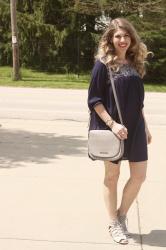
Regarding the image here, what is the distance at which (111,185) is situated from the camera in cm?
431

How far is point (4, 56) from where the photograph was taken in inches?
1131

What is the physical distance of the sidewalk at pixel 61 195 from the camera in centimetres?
439

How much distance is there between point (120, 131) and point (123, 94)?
28 centimetres

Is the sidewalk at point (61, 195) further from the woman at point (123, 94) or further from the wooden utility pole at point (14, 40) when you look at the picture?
the wooden utility pole at point (14, 40)

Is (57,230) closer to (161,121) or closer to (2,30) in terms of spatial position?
(161,121)

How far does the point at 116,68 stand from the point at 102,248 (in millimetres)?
1352

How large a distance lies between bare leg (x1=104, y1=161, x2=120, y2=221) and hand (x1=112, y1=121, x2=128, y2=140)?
0.91 feet

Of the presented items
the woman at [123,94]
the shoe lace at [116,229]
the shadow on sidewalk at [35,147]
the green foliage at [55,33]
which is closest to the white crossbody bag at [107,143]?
the woman at [123,94]

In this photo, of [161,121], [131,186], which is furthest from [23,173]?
[161,121]

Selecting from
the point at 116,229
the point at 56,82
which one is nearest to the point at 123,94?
the point at 116,229

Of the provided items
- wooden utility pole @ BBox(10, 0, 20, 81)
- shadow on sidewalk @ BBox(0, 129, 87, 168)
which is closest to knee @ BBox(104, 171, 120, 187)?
shadow on sidewalk @ BBox(0, 129, 87, 168)

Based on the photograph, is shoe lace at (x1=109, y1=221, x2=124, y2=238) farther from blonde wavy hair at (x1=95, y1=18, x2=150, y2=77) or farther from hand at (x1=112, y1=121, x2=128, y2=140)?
blonde wavy hair at (x1=95, y1=18, x2=150, y2=77)

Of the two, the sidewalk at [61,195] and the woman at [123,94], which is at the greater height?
the woman at [123,94]

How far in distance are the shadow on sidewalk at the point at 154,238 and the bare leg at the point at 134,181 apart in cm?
26
